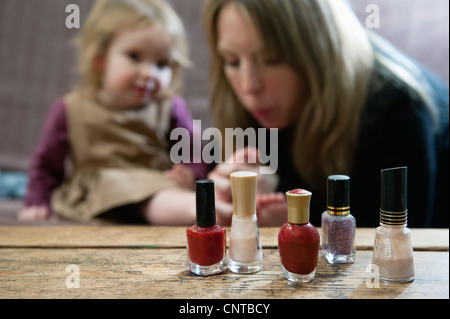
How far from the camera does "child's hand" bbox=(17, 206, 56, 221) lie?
2.13 ft

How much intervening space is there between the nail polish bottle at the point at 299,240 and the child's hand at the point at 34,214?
474mm

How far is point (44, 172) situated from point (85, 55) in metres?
0.22

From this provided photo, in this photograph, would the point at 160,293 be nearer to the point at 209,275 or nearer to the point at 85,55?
the point at 209,275

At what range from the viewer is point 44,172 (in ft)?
2.35

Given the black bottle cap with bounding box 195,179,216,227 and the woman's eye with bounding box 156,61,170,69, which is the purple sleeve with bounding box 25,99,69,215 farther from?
the black bottle cap with bounding box 195,179,216,227

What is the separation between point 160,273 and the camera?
1.17ft

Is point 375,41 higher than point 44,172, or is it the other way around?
Answer: point 375,41

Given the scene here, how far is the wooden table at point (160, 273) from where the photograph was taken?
32 centimetres

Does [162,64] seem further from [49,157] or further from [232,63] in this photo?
[49,157]

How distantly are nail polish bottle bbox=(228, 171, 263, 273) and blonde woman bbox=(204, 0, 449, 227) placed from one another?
17 cm

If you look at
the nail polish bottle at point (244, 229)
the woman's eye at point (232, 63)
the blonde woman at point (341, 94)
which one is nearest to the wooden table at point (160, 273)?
the nail polish bottle at point (244, 229)

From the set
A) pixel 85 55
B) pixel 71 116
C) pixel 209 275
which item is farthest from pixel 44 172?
pixel 209 275

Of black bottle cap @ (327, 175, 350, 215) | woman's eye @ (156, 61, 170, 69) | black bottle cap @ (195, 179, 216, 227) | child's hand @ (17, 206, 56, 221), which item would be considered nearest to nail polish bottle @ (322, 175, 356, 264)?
black bottle cap @ (327, 175, 350, 215)

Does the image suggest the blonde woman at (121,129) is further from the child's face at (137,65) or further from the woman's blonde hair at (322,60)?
the woman's blonde hair at (322,60)
